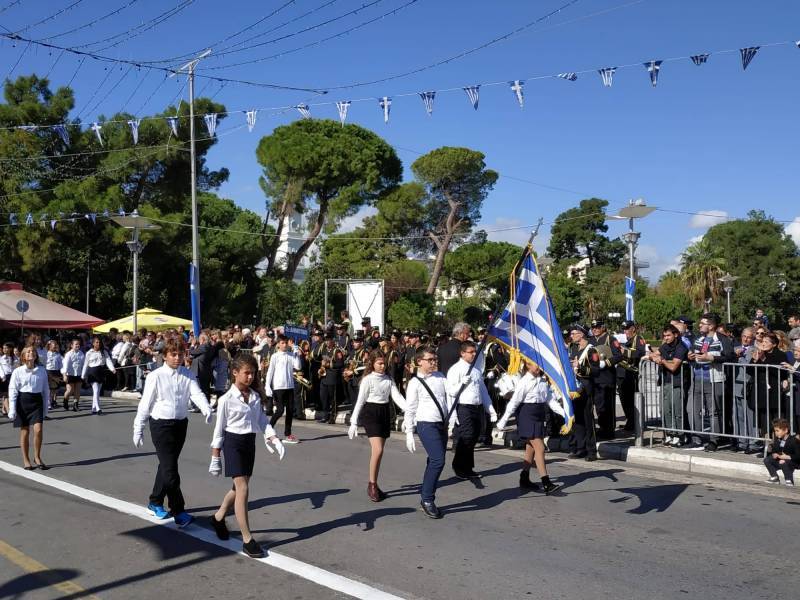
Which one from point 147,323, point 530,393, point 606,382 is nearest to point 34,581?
point 530,393

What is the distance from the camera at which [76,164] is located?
37094 mm

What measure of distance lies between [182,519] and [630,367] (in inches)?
312

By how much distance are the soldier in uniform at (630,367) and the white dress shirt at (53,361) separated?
46.2ft

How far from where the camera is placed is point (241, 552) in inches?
249

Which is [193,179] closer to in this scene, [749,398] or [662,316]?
[749,398]

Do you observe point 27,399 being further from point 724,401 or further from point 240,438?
point 724,401

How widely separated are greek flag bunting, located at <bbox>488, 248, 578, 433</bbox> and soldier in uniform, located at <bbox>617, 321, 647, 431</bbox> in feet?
13.7

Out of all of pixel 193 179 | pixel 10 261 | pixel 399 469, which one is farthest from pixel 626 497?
pixel 10 261

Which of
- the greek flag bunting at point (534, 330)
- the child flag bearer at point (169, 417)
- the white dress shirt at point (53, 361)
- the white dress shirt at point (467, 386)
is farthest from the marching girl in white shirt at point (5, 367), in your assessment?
the greek flag bunting at point (534, 330)

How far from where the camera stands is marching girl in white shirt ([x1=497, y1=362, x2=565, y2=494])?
8.66 meters

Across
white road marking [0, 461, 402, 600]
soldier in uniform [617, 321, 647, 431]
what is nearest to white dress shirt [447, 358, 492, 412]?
white road marking [0, 461, 402, 600]

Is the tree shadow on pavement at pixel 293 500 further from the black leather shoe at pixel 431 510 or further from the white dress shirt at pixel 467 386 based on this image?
the white dress shirt at pixel 467 386

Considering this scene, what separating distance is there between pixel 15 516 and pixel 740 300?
5626 cm

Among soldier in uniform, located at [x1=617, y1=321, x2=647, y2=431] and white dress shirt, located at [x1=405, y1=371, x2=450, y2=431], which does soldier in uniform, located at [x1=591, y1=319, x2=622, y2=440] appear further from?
white dress shirt, located at [x1=405, y1=371, x2=450, y2=431]
